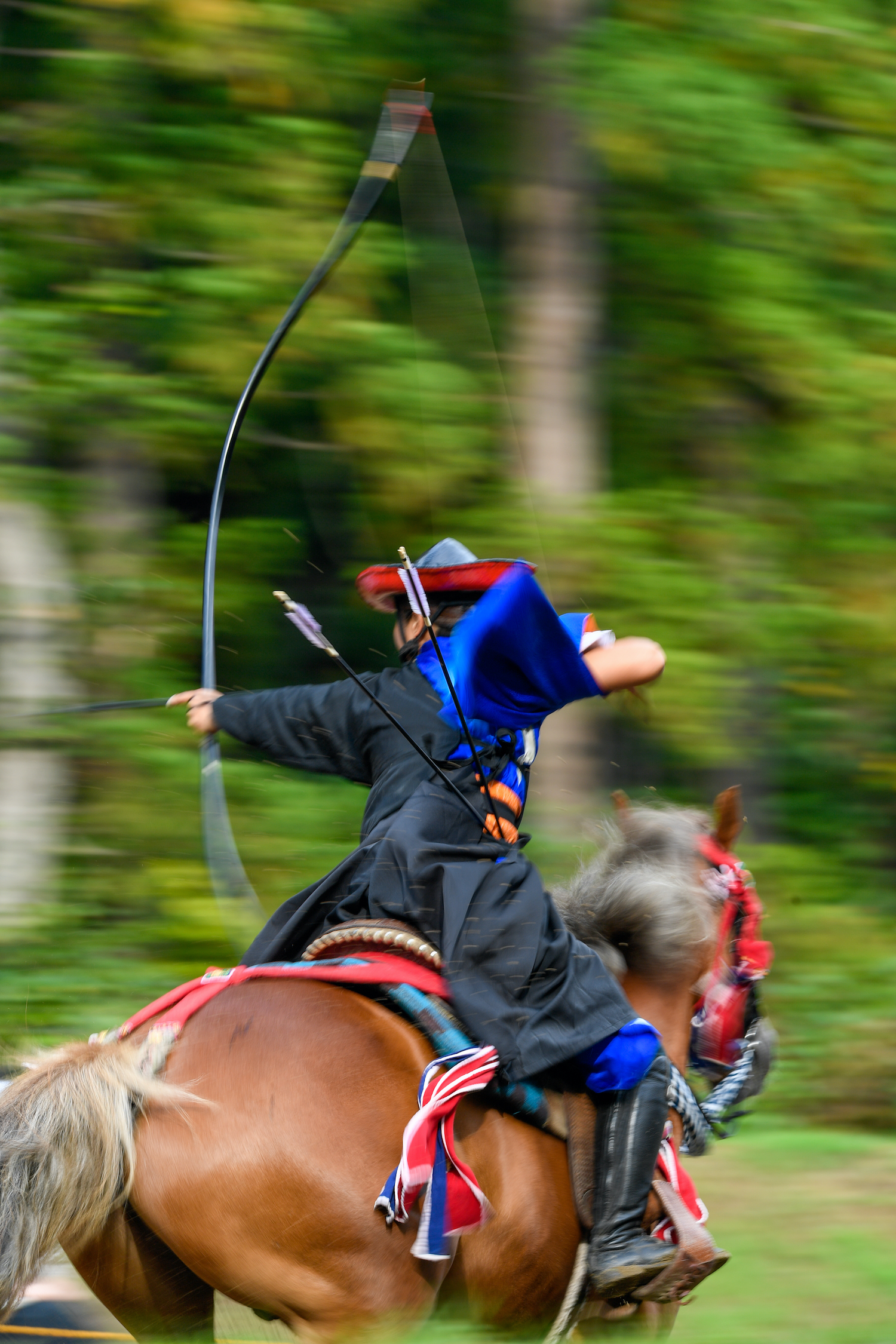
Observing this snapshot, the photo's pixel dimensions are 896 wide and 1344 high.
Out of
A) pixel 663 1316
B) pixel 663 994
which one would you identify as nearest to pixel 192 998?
pixel 663 994

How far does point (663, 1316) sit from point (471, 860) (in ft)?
4.34

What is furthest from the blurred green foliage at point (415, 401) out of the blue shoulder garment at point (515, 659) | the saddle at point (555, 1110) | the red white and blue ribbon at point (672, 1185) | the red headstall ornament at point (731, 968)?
the blue shoulder garment at point (515, 659)

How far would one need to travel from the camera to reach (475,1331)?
2184 mm

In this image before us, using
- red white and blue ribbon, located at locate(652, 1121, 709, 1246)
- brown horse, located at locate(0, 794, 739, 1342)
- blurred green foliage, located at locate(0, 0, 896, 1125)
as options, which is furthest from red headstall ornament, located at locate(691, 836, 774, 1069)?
blurred green foliage, located at locate(0, 0, 896, 1125)

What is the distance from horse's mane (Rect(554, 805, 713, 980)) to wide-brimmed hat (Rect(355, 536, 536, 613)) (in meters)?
0.88

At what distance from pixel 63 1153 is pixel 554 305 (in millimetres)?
4904

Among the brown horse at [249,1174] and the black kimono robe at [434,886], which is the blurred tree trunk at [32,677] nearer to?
the black kimono robe at [434,886]

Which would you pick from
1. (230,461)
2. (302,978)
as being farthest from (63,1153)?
(230,461)

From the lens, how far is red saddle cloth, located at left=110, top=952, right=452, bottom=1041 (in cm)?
231

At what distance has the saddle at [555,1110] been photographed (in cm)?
241

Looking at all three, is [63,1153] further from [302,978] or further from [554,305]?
[554,305]

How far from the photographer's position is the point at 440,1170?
2217 millimetres

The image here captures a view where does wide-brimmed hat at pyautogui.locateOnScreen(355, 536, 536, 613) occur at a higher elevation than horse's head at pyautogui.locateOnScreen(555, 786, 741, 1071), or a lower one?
higher

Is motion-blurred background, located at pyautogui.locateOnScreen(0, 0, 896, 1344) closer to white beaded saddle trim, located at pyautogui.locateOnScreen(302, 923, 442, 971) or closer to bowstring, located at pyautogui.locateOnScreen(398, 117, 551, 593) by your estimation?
bowstring, located at pyautogui.locateOnScreen(398, 117, 551, 593)
